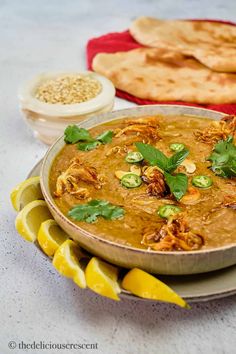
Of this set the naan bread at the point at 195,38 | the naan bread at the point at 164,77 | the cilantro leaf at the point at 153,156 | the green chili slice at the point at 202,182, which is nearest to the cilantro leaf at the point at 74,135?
the cilantro leaf at the point at 153,156

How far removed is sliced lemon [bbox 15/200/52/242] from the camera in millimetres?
3295

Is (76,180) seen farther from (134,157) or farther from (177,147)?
(177,147)

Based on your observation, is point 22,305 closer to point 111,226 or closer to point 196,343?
point 111,226

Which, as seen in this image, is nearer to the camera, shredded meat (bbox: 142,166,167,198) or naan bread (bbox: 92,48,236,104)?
shredded meat (bbox: 142,166,167,198)

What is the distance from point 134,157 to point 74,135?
475mm

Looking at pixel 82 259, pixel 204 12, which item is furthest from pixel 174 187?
pixel 204 12

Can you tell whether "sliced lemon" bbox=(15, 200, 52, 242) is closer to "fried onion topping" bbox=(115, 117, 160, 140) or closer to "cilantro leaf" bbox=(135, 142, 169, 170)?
"cilantro leaf" bbox=(135, 142, 169, 170)

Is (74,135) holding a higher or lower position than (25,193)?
higher

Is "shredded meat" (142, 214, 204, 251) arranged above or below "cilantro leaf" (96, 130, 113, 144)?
above

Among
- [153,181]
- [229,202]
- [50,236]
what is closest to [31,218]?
[50,236]

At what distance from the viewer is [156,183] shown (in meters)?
3.40

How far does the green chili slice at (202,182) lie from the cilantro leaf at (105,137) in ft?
2.55

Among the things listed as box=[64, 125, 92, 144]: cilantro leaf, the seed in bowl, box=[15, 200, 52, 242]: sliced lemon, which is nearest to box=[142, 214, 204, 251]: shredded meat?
box=[15, 200, 52, 242]: sliced lemon

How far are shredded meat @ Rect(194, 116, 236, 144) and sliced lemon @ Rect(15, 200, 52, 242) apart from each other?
1223 millimetres
